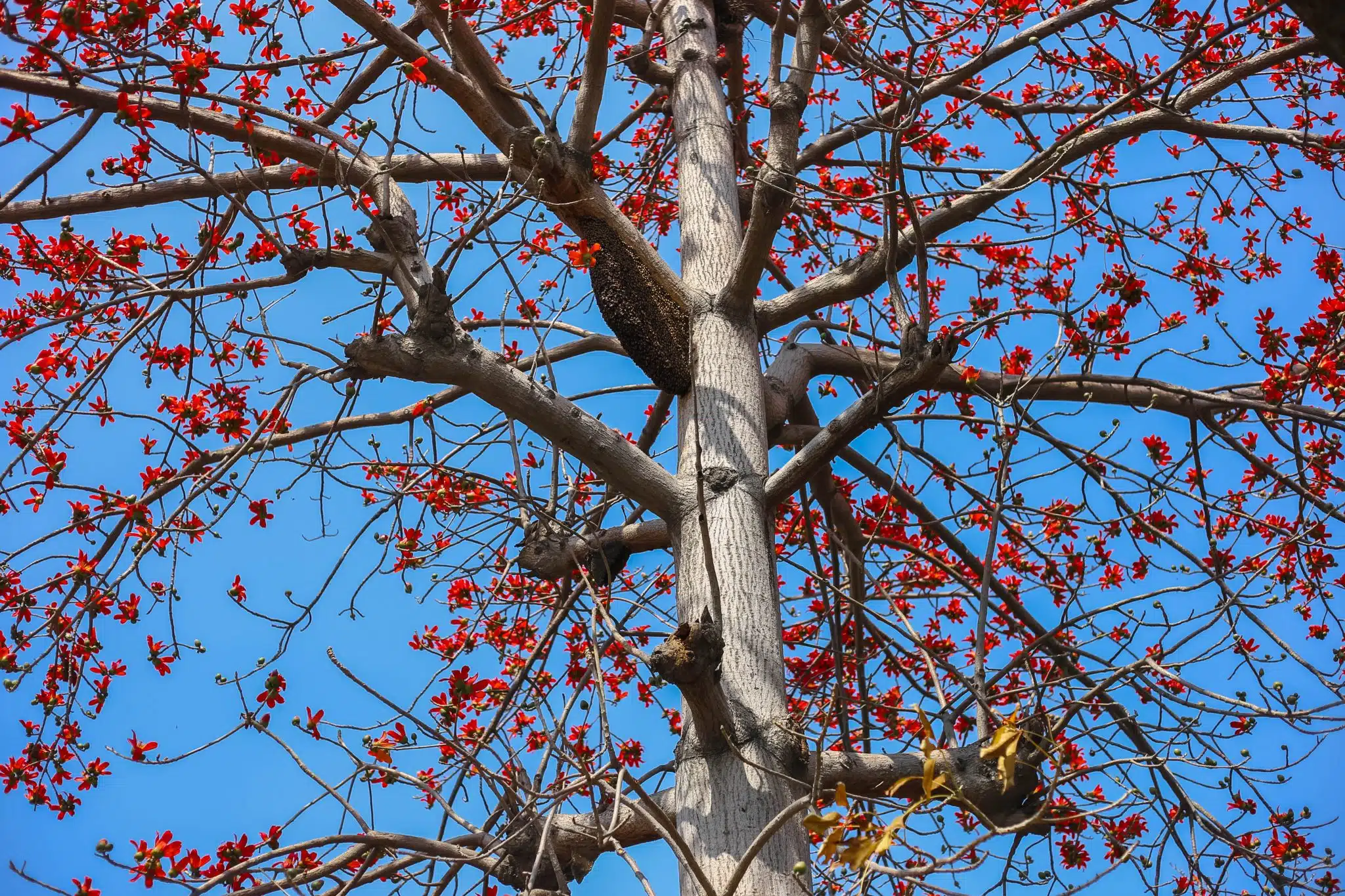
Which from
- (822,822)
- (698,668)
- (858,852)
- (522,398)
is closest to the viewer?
(858,852)

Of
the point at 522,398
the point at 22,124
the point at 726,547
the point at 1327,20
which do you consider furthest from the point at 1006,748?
the point at 22,124

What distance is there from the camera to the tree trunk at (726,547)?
2641 millimetres

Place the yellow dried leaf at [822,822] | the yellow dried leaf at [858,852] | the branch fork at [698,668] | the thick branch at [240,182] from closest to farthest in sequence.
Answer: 1. the yellow dried leaf at [858,852]
2. the yellow dried leaf at [822,822]
3. the branch fork at [698,668]
4. the thick branch at [240,182]

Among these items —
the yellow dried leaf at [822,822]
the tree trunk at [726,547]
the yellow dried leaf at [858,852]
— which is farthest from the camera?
the tree trunk at [726,547]

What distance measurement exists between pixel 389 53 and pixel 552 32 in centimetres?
151

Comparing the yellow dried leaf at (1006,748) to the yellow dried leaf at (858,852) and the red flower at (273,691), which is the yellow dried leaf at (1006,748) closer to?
the yellow dried leaf at (858,852)

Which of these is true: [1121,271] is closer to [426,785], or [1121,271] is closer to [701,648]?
[701,648]

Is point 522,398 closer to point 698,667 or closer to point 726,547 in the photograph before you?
point 726,547

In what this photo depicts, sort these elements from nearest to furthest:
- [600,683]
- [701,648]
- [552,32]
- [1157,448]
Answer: [600,683] → [701,648] → [1157,448] → [552,32]

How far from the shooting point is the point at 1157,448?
4.20 m

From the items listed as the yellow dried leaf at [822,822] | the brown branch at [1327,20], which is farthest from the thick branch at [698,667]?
the brown branch at [1327,20]

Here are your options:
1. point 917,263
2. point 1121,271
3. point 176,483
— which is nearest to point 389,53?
point 176,483

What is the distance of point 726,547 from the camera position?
10.3ft

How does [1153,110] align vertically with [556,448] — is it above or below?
above
